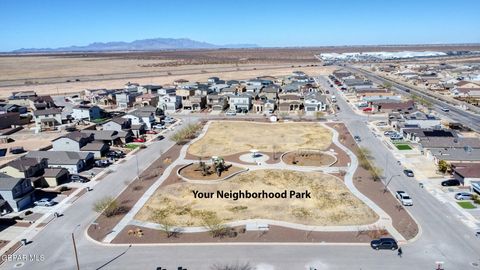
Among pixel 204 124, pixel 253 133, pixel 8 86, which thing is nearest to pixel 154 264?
pixel 253 133

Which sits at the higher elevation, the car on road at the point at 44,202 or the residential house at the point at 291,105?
the residential house at the point at 291,105

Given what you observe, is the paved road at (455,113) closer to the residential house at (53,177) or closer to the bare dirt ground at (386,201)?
the bare dirt ground at (386,201)

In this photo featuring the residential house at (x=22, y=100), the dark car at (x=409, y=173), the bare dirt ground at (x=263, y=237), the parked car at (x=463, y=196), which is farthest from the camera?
the residential house at (x=22, y=100)

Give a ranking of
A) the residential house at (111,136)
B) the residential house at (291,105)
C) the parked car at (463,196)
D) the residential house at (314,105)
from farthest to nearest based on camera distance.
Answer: the residential house at (291,105) → the residential house at (314,105) → the residential house at (111,136) → the parked car at (463,196)

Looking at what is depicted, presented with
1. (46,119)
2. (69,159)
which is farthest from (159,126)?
(69,159)

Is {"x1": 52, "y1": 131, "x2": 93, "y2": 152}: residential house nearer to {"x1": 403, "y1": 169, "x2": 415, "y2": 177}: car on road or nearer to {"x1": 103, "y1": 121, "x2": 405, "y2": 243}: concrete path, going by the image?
{"x1": 103, "y1": 121, "x2": 405, "y2": 243}: concrete path

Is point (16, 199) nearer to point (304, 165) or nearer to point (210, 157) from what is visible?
point (210, 157)

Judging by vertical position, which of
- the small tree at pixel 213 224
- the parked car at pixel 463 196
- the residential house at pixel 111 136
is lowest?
the small tree at pixel 213 224

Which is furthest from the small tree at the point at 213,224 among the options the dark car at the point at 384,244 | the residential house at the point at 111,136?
the residential house at the point at 111,136

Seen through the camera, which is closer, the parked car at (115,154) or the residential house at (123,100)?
the parked car at (115,154)
